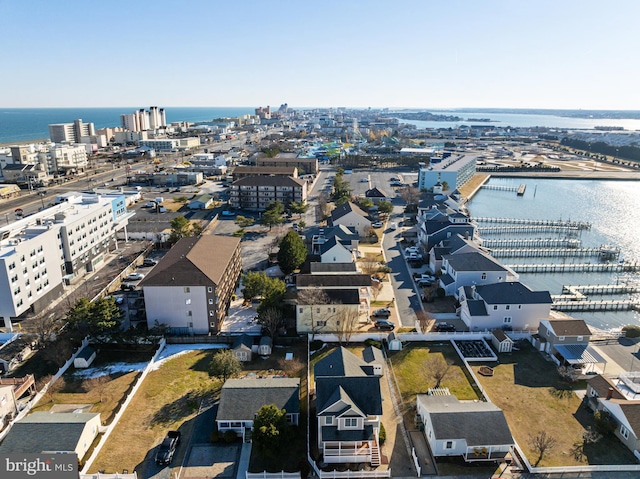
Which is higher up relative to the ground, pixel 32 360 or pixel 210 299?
pixel 210 299

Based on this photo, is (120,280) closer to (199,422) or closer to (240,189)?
(199,422)

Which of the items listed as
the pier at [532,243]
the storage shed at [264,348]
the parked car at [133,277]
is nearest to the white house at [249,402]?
the storage shed at [264,348]

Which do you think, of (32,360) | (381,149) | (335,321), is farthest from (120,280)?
(381,149)

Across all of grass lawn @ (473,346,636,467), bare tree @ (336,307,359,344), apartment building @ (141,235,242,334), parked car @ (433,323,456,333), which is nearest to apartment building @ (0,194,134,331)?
apartment building @ (141,235,242,334)

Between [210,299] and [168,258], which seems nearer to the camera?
→ [210,299]

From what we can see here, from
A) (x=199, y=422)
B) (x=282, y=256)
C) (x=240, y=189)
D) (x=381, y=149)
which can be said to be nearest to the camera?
(x=199, y=422)

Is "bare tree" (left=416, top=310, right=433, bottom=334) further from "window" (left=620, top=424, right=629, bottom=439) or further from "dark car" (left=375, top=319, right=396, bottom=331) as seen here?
"window" (left=620, top=424, right=629, bottom=439)

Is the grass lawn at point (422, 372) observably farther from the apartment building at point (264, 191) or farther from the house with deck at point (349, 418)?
the apartment building at point (264, 191)
